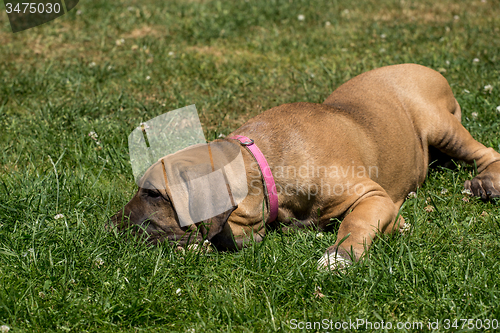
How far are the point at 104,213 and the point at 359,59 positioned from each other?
162 inches

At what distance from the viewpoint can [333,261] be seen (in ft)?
9.45

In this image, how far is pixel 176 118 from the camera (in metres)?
4.62

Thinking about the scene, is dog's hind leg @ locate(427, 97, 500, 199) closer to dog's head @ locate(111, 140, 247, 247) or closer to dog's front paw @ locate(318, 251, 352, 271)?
dog's front paw @ locate(318, 251, 352, 271)

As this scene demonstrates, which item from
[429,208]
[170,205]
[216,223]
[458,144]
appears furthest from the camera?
[458,144]

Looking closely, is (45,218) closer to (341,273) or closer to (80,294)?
(80,294)

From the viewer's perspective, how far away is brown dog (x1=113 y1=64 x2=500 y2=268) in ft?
10.2

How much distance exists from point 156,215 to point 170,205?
0.41 ft

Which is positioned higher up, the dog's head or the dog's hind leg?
the dog's head

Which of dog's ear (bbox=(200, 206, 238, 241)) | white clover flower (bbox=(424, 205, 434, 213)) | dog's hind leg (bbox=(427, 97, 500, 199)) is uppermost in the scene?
dog's ear (bbox=(200, 206, 238, 241))

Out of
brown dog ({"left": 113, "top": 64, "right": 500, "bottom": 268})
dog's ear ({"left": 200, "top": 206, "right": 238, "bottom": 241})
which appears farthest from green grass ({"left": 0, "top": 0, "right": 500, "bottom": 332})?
dog's ear ({"left": 200, "top": 206, "right": 238, "bottom": 241})

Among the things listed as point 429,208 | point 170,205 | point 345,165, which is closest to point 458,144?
point 429,208

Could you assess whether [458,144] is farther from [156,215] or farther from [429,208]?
[156,215]

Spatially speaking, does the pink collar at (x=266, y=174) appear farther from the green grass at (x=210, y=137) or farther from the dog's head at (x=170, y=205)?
the green grass at (x=210, y=137)

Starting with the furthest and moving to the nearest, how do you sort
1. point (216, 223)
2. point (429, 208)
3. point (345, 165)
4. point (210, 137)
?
point (210, 137) < point (429, 208) < point (345, 165) < point (216, 223)
